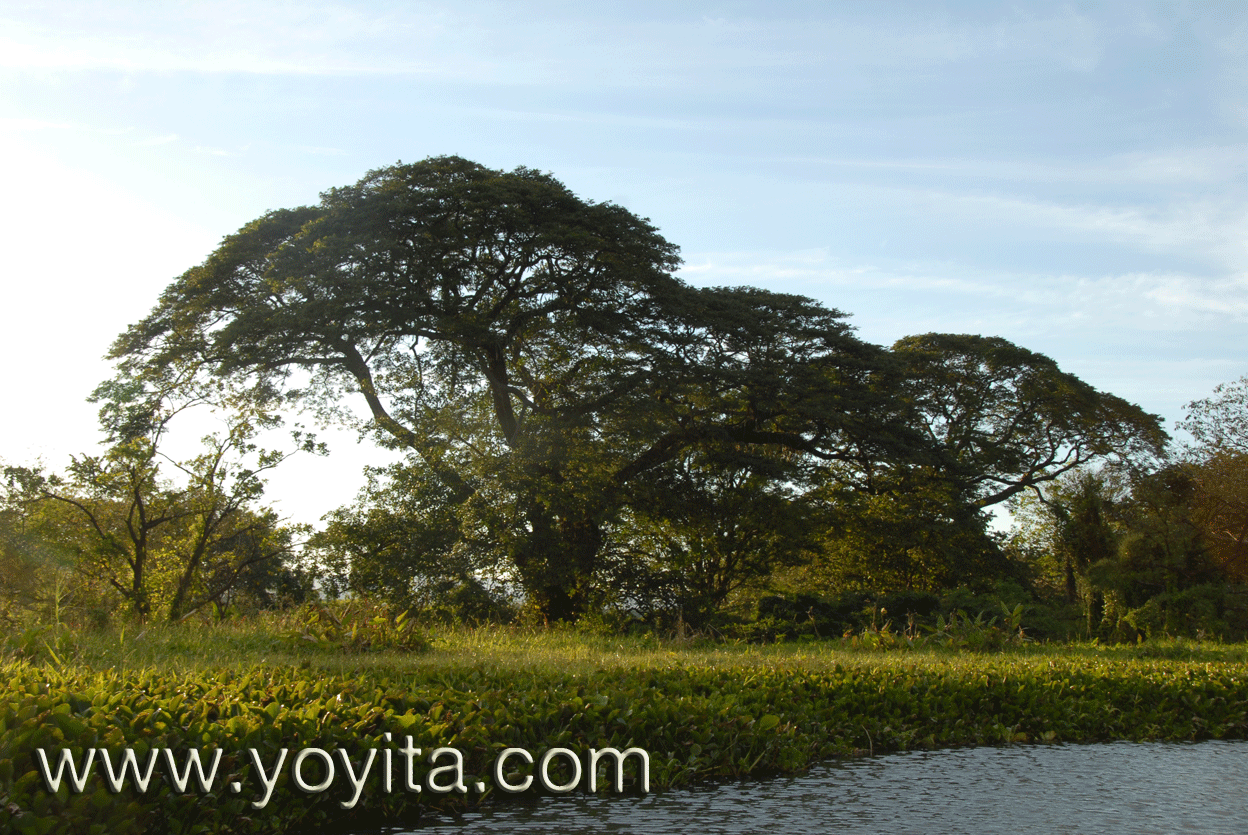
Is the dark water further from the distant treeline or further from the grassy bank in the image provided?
the distant treeline

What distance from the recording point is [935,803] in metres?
4.84

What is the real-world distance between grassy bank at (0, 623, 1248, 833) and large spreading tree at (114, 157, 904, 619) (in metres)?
5.41

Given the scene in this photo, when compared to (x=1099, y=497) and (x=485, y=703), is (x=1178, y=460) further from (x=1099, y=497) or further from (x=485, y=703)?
(x=485, y=703)

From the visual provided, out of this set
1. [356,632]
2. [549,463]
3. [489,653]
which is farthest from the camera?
[549,463]

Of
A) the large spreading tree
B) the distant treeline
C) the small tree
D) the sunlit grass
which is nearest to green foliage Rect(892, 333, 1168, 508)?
the distant treeline

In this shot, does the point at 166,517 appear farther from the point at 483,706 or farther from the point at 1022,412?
the point at 1022,412

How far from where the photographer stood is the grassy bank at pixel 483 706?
387cm

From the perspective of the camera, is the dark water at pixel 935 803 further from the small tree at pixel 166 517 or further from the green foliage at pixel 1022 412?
the green foliage at pixel 1022 412

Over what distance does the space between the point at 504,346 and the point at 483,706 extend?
1234cm

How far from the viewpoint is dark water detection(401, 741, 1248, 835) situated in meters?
4.31

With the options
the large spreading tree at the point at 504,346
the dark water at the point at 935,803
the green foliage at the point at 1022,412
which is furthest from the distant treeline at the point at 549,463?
the dark water at the point at 935,803

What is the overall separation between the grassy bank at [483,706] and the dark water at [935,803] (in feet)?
1.10

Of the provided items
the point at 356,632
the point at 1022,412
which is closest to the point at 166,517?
the point at 356,632

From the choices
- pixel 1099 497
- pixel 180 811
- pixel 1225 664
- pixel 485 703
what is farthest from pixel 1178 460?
pixel 180 811
